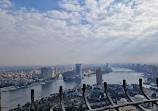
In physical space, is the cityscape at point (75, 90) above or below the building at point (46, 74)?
below

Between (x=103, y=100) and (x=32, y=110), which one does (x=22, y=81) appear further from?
(x=32, y=110)

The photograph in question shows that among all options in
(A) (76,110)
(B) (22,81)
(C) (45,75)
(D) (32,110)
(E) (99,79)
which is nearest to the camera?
(D) (32,110)

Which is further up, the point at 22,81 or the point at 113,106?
the point at 113,106

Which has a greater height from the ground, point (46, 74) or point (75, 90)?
point (46, 74)

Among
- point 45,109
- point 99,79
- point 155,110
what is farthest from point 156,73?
point 155,110

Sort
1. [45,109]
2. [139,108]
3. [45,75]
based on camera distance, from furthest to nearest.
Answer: [45,75] < [45,109] < [139,108]

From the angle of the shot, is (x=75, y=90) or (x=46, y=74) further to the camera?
(x=46, y=74)

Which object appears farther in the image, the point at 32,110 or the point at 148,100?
the point at 148,100

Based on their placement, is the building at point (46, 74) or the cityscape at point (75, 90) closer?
the cityscape at point (75, 90)

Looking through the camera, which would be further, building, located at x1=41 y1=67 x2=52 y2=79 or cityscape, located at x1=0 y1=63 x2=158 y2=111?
building, located at x1=41 y1=67 x2=52 y2=79

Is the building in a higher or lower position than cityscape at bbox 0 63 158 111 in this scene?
higher
